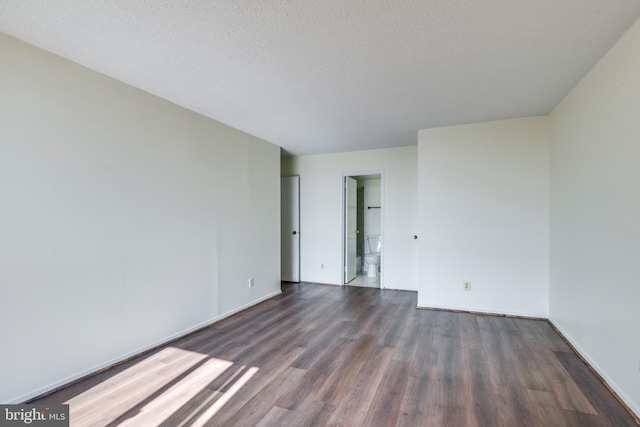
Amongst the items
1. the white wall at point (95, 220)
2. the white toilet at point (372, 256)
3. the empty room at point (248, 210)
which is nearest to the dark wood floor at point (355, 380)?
the empty room at point (248, 210)

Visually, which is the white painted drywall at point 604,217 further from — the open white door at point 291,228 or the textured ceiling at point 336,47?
the open white door at point 291,228

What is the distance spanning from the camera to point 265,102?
122 inches

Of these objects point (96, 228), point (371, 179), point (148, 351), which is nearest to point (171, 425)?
point (148, 351)

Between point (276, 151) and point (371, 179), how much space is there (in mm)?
2388

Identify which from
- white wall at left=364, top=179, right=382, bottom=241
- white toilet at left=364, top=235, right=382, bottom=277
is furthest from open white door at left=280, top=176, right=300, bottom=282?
white wall at left=364, top=179, right=382, bottom=241

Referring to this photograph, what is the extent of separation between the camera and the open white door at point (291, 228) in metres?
5.78

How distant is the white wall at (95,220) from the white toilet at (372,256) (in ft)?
10.4

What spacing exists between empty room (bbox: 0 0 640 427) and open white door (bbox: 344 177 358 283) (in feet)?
5.02

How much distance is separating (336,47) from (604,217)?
2.31 meters

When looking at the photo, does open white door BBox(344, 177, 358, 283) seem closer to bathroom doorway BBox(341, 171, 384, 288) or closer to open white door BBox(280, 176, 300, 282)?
bathroom doorway BBox(341, 171, 384, 288)

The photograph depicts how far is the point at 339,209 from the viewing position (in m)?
5.45

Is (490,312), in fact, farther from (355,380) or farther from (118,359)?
(118,359)

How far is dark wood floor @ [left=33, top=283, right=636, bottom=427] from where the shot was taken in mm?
1869

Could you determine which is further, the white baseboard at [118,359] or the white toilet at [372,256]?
the white toilet at [372,256]
